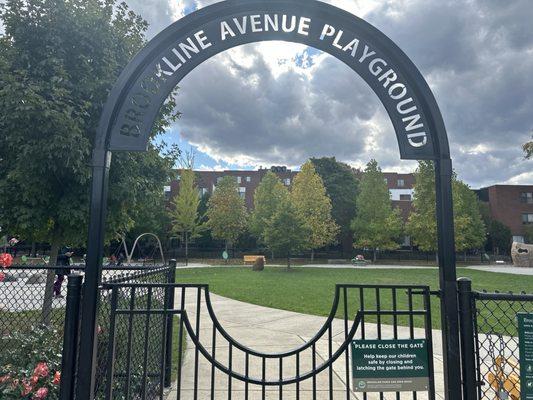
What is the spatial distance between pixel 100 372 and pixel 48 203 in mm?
4162

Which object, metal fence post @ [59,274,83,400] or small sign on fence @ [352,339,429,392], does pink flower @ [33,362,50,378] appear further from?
small sign on fence @ [352,339,429,392]

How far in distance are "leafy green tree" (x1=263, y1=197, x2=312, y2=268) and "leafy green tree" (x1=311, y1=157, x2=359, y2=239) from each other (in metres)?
17.6

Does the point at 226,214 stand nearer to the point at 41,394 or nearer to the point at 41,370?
the point at 41,370

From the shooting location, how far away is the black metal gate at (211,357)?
2.66 metres

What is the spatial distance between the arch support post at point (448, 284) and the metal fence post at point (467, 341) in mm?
38

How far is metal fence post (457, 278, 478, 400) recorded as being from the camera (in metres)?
2.54

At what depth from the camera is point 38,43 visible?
6262mm

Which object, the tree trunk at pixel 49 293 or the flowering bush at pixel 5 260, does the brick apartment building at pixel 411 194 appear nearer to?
the tree trunk at pixel 49 293

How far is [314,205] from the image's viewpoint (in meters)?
36.2

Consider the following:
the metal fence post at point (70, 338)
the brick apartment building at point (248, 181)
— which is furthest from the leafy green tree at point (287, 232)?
the brick apartment building at point (248, 181)

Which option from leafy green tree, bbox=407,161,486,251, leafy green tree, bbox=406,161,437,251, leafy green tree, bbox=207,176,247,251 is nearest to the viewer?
leafy green tree, bbox=407,161,486,251

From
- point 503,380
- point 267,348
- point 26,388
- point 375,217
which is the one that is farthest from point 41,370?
point 375,217

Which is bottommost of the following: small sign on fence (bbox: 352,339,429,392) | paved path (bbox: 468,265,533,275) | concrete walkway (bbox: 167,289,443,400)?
paved path (bbox: 468,265,533,275)

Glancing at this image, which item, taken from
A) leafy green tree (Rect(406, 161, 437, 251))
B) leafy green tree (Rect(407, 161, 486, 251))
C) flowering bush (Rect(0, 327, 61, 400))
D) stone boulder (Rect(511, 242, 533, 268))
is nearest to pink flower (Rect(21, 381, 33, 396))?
flowering bush (Rect(0, 327, 61, 400))
